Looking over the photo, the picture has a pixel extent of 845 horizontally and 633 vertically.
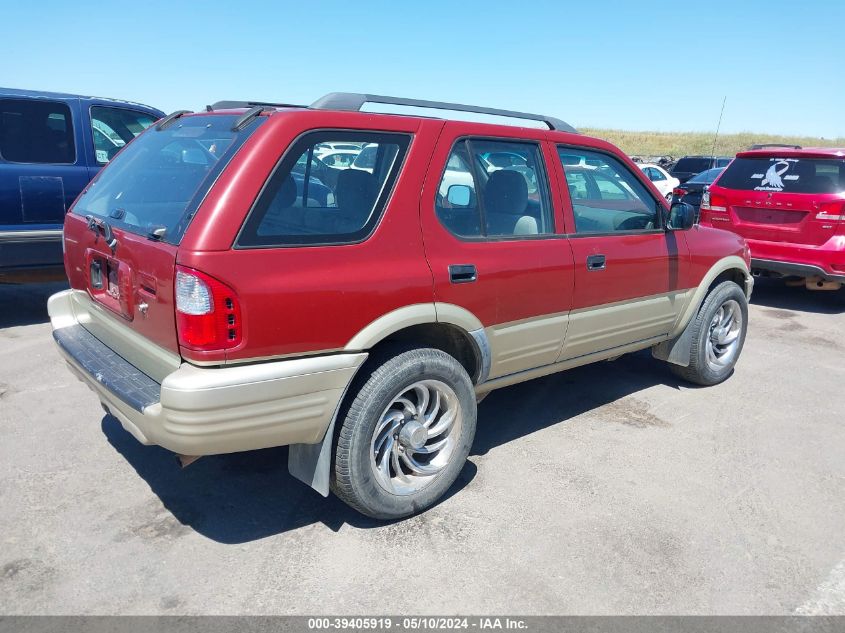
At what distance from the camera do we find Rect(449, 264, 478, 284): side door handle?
3.09 metres

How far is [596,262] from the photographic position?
150 inches

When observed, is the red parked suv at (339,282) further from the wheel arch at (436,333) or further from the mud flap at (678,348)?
the mud flap at (678,348)

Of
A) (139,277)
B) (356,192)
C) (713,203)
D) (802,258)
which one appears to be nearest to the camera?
(139,277)

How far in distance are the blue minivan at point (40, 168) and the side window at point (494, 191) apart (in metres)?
4.19

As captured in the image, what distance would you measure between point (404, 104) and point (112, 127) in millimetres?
4394

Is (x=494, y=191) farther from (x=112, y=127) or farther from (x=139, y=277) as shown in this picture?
(x=112, y=127)

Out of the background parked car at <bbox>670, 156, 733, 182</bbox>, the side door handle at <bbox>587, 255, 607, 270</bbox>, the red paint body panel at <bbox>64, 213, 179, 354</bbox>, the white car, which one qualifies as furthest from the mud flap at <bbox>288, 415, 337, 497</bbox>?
the background parked car at <bbox>670, 156, 733, 182</bbox>

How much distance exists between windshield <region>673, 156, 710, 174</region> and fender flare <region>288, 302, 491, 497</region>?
2090 centimetres

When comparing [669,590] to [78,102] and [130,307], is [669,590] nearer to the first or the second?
[130,307]

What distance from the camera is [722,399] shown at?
480 cm

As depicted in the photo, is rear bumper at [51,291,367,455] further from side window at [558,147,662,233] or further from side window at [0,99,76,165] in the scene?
side window at [0,99,76,165]

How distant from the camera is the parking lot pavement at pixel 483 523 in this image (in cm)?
260

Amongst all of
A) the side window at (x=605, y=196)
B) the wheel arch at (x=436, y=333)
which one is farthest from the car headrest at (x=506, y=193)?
the wheel arch at (x=436, y=333)

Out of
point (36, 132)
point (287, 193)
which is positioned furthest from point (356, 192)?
point (36, 132)
